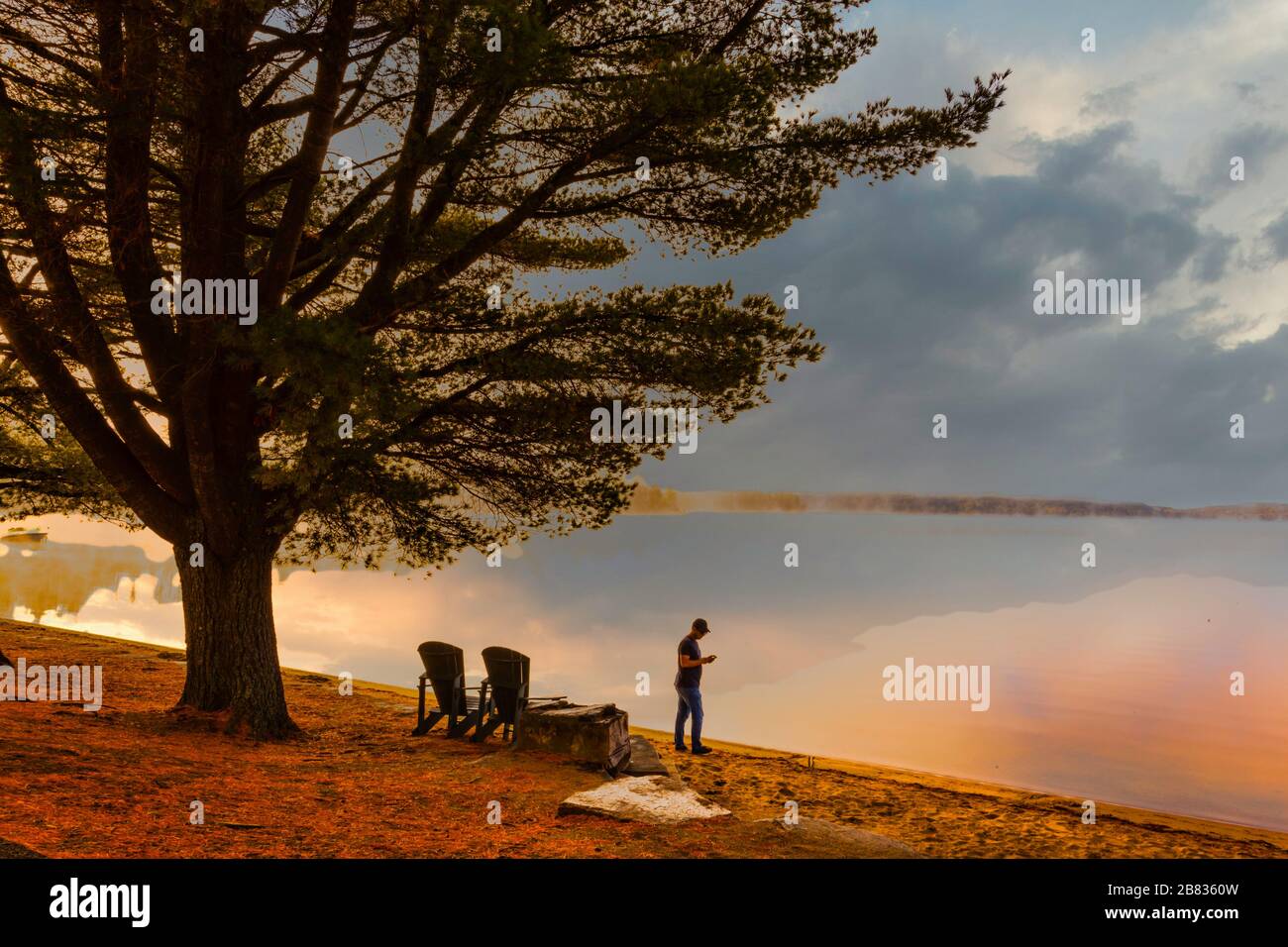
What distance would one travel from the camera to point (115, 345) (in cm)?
1288

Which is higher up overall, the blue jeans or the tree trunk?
the tree trunk

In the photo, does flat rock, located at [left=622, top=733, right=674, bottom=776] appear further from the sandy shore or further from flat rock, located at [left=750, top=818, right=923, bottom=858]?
flat rock, located at [left=750, top=818, right=923, bottom=858]

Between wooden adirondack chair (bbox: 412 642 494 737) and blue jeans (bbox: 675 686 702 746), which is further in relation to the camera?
blue jeans (bbox: 675 686 702 746)

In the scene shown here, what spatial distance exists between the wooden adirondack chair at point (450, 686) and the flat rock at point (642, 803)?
154 inches

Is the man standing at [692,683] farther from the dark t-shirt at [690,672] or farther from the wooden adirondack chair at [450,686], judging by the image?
the wooden adirondack chair at [450,686]

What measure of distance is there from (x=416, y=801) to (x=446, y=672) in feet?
12.8

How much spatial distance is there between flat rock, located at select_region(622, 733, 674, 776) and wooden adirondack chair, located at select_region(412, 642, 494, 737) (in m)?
2.40

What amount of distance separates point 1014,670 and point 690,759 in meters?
10.9

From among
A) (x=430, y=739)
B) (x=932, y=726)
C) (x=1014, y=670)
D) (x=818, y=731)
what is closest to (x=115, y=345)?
(x=430, y=739)

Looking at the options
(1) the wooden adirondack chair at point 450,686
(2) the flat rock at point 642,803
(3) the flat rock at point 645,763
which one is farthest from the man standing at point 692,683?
(2) the flat rock at point 642,803

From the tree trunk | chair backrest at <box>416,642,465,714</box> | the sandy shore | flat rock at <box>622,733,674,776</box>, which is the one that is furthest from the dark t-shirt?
the tree trunk

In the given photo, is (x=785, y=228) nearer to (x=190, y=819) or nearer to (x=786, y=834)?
(x=786, y=834)

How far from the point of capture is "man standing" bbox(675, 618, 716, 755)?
39.5 feet

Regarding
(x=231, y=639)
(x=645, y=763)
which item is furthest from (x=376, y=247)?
(x=645, y=763)
